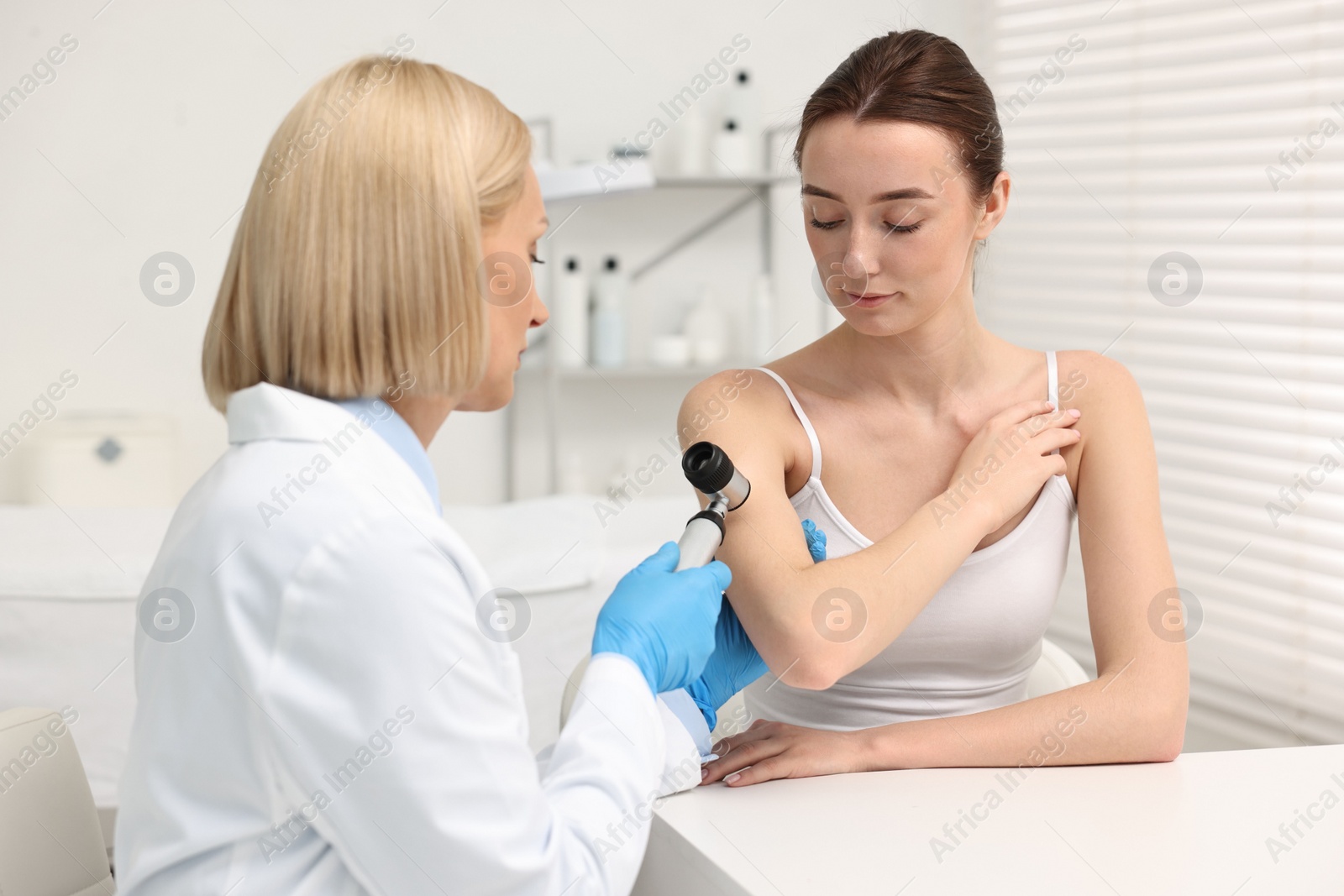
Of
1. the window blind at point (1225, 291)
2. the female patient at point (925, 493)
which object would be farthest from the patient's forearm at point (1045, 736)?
the window blind at point (1225, 291)

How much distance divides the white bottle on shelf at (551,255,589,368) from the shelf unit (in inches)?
1.0

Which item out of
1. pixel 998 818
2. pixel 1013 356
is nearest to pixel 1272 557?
pixel 1013 356

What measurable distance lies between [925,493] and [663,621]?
1.37 feet

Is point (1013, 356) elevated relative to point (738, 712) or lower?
elevated

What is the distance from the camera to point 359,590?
557 mm

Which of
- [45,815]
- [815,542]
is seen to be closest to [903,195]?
[815,542]

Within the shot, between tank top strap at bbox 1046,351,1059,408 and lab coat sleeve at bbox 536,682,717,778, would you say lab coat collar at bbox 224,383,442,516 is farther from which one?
tank top strap at bbox 1046,351,1059,408

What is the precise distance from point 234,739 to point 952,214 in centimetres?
77

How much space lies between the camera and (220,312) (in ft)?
2.21

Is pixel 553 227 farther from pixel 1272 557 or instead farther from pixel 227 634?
pixel 227 634

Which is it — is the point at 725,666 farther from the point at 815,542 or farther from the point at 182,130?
the point at 182,130

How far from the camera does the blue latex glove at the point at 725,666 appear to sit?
0.93 m

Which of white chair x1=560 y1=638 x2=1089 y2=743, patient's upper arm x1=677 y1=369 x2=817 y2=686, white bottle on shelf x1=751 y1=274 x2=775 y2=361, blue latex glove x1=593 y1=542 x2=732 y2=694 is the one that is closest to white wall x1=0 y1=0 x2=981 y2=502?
white bottle on shelf x1=751 y1=274 x2=775 y2=361

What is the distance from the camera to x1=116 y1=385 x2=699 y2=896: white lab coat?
56cm
